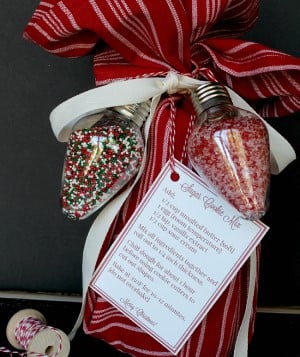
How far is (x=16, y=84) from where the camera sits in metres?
0.65

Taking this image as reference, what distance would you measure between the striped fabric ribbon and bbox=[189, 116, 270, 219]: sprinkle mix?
0.12ft

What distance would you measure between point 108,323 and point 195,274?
0.09 meters

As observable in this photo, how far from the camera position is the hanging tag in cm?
46

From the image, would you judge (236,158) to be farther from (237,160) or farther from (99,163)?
(99,163)

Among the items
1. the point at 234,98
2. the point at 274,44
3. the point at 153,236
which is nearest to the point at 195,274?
the point at 153,236

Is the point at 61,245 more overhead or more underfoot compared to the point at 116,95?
more underfoot

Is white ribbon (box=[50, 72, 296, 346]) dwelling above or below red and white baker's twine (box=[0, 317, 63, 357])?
above

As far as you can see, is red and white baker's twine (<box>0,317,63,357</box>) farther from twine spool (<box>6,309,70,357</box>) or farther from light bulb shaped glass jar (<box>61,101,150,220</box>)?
light bulb shaped glass jar (<box>61,101,150,220</box>)

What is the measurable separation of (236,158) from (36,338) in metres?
0.23

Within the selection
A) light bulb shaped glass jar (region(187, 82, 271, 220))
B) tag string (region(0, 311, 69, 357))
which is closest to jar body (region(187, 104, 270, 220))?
light bulb shaped glass jar (region(187, 82, 271, 220))

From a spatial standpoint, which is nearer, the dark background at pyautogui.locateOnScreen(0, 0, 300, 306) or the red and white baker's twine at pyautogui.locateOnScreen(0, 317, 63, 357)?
the red and white baker's twine at pyautogui.locateOnScreen(0, 317, 63, 357)

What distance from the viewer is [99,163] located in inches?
17.9

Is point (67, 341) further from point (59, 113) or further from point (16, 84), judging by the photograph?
point (16, 84)

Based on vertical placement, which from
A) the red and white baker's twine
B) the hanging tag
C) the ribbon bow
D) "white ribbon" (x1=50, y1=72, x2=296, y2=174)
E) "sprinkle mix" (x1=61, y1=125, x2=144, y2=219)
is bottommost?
the red and white baker's twine
